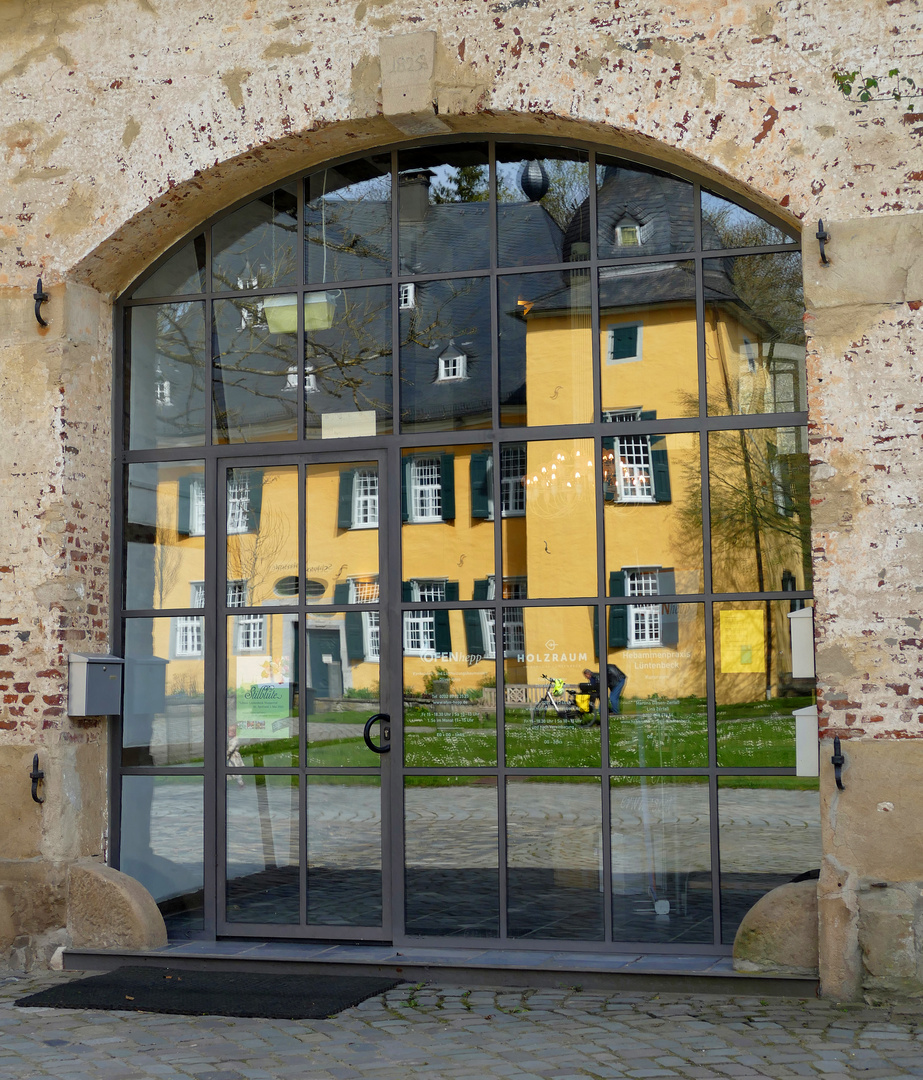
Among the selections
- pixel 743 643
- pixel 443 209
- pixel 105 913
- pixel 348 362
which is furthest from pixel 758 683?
pixel 105 913

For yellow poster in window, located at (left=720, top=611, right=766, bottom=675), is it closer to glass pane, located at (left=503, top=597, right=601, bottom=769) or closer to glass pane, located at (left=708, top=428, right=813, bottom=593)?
glass pane, located at (left=708, top=428, right=813, bottom=593)

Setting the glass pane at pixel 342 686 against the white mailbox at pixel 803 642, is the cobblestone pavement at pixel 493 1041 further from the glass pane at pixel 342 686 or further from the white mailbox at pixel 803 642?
the white mailbox at pixel 803 642

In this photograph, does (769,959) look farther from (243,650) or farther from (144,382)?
(144,382)

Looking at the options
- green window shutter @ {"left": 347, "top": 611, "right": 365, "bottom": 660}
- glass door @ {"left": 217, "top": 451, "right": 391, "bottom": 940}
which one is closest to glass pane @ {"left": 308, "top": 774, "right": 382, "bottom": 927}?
glass door @ {"left": 217, "top": 451, "right": 391, "bottom": 940}

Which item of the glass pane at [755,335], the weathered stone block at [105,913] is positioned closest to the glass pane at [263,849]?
the weathered stone block at [105,913]

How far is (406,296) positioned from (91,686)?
2623 millimetres

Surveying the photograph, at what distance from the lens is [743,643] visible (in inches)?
235

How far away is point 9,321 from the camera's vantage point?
673 centimetres

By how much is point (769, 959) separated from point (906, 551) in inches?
75.4

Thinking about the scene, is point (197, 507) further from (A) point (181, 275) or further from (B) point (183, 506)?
(A) point (181, 275)

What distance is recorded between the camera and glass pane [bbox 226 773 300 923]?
6535mm

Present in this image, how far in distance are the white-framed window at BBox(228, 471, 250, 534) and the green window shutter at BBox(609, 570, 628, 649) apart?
204cm

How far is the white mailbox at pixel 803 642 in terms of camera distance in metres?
5.71

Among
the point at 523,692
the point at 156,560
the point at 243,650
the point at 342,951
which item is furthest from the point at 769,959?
the point at 156,560
